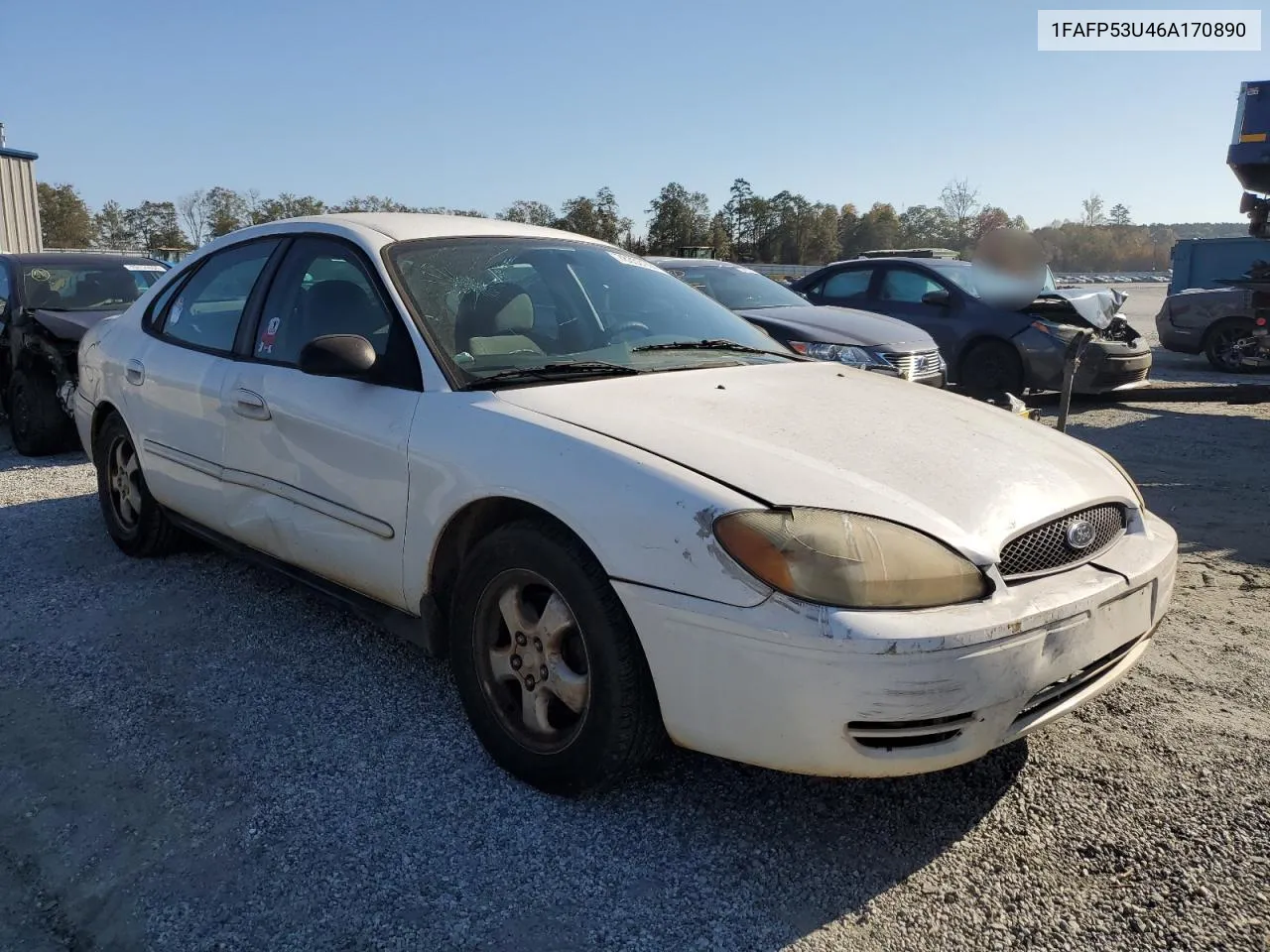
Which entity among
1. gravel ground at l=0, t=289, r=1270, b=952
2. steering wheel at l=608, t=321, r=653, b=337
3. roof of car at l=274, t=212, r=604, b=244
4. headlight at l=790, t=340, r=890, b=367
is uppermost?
roof of car at l=274, t=212, r=604, b=244

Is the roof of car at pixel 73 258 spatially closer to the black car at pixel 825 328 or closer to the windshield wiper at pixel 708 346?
the black car at pixel 825 328

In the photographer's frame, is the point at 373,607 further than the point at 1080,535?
Yes

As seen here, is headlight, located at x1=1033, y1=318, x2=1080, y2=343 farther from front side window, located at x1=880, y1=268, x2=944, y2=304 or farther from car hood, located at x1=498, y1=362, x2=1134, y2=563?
car hood, located at x1=498, y1=362, x2=1134, y2=563

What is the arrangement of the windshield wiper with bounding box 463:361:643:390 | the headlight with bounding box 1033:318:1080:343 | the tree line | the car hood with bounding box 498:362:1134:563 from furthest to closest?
the tree line
the headlight with bounding box 1033:318:1080:343
the windshield wiper with bounding box 463:361:643:390
the car hood with bounding box 498:362:1134:563

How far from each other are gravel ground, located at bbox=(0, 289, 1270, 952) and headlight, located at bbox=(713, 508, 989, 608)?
0.71 meters

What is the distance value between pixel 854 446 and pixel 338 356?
5.09 feet

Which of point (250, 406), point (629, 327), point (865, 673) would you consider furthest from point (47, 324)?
point (865, 673)

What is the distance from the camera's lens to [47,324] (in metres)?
7.33

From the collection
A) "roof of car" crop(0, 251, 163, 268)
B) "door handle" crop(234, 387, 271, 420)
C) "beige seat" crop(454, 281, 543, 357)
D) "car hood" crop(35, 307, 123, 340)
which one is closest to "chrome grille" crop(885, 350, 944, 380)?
"beige seat" crop(454, 281, 543, 357)

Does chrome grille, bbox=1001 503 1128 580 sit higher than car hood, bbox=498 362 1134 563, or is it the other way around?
car hood, bbox=498 362 1134 563

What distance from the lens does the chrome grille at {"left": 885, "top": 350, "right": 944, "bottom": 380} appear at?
23.9ft

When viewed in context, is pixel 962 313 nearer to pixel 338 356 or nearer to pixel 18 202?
pixel 338 356

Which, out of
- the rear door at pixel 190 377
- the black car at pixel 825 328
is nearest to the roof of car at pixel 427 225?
the rear door at pixel 190 377

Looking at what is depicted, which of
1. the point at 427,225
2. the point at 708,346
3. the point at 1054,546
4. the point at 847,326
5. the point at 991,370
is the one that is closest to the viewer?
the point at 1054,546
